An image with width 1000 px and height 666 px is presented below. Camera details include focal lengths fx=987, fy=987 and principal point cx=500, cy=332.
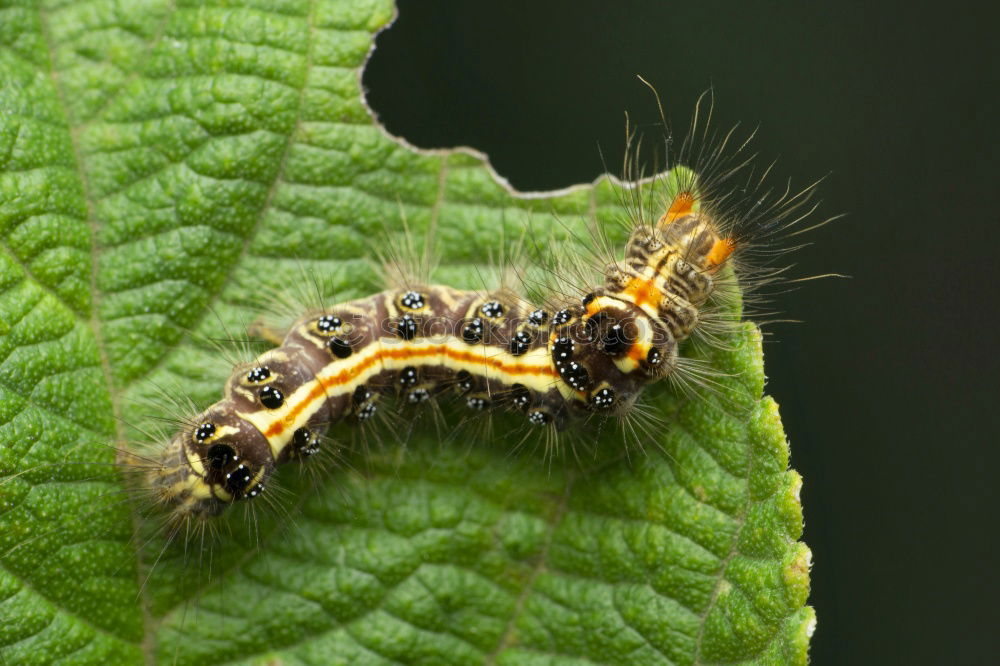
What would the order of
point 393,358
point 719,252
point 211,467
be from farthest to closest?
point 393,358
point 719,252
point 211,467

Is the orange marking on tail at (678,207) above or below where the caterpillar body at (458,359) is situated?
above

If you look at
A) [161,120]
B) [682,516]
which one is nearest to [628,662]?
[682,516]

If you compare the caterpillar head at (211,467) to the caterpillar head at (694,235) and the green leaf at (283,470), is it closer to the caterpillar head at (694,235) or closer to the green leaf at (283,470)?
the green leaf at (283,470)

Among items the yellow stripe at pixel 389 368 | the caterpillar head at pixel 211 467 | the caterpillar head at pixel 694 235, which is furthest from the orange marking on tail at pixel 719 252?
Answer: the caterpillar head at pixel 211 467

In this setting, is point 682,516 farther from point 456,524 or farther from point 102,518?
point 102,518

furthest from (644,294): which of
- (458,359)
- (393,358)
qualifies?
(393,358)

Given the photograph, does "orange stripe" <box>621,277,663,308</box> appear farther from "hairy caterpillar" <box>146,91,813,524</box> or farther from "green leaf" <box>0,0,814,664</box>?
"green leaf" <box>0,0,814,664</box>

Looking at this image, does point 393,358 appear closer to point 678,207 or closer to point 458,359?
point 458,359
